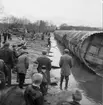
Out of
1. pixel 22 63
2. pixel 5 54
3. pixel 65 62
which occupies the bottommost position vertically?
pixel 65 62

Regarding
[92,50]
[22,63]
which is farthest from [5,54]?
[92,50]

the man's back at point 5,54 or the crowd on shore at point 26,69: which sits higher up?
the man's back at point 5,54

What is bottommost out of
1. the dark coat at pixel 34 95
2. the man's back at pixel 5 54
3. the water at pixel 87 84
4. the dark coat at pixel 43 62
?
the water at pixel 87 84

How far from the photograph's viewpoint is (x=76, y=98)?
3445 mm

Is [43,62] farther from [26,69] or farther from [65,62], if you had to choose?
[65,62]

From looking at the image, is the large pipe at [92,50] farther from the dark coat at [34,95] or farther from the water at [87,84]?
the dark coat at [34,95]

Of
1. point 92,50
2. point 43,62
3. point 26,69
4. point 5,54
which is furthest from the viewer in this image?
point 92,50

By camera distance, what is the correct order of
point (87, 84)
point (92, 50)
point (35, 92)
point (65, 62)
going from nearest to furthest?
point (35, 92)
point (65, 62)
point (87, 84)
point (92, 50)

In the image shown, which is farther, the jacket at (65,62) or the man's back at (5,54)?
the jacket at (65,62)

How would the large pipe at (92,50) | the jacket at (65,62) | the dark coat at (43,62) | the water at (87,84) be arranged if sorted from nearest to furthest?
the dark coat at (43,62) < the water at (87,84) < the jacket at (65,62) < the large pipe at (92,50)

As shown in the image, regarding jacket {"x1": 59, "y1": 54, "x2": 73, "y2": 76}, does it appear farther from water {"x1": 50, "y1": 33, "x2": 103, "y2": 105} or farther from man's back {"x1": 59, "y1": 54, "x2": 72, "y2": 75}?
water {"x1": 50, "y1": 33, "x2": 103, "y2": 105}

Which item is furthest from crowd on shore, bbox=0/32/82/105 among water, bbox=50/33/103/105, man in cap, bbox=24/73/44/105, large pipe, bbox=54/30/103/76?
large pipe, bbox=54/30/103/76

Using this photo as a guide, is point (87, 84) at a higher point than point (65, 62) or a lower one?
lower

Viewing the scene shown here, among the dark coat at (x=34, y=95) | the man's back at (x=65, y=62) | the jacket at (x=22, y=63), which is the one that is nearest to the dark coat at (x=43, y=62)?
the jacket at (x=22, y=63)
